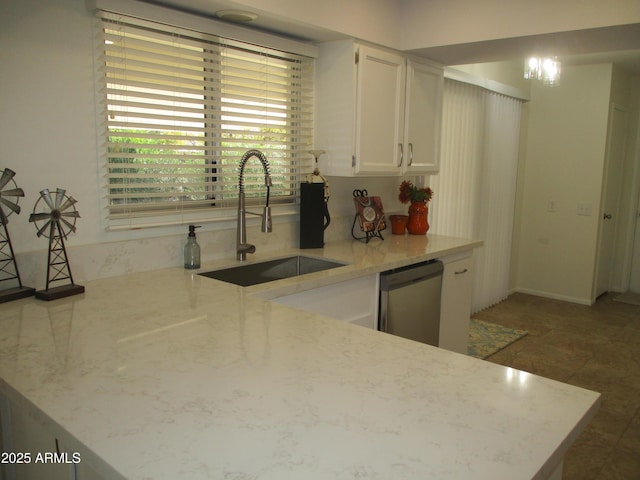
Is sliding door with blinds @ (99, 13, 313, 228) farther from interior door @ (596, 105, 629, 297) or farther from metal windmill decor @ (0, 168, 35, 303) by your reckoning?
interior door @ (596, 105, 629, 297)

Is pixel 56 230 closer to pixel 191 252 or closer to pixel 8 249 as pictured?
pixel 8 249

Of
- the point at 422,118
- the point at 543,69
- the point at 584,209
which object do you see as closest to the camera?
the point at 422,118

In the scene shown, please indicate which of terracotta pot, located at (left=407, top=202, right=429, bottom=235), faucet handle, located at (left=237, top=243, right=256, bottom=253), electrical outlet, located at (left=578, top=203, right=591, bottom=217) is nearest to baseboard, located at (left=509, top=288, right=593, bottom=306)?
electrical outlet, located at (left=578, top=203, right=591, bottom=217)

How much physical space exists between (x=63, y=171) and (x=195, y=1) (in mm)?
883

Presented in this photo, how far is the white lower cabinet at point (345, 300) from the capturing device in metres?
2.19

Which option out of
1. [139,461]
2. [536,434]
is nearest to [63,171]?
[139,461]

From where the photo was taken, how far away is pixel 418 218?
11.6ft

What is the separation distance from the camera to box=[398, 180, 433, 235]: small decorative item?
3.52 meters

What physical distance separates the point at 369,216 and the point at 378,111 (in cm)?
65

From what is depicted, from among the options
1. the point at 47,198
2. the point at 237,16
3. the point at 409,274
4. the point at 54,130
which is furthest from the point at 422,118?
the point at 47,198

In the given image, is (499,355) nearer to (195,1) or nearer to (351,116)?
(351,116)

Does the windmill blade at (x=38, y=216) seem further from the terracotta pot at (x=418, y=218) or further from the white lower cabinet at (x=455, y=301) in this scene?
the terracotta pot at (x=418, y=218)

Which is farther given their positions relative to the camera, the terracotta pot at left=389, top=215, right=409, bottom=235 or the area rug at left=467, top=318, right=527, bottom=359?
the area rug at left=467, top=318, right=527, bottom=359

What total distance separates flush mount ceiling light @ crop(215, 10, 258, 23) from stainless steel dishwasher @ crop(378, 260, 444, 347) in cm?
137
